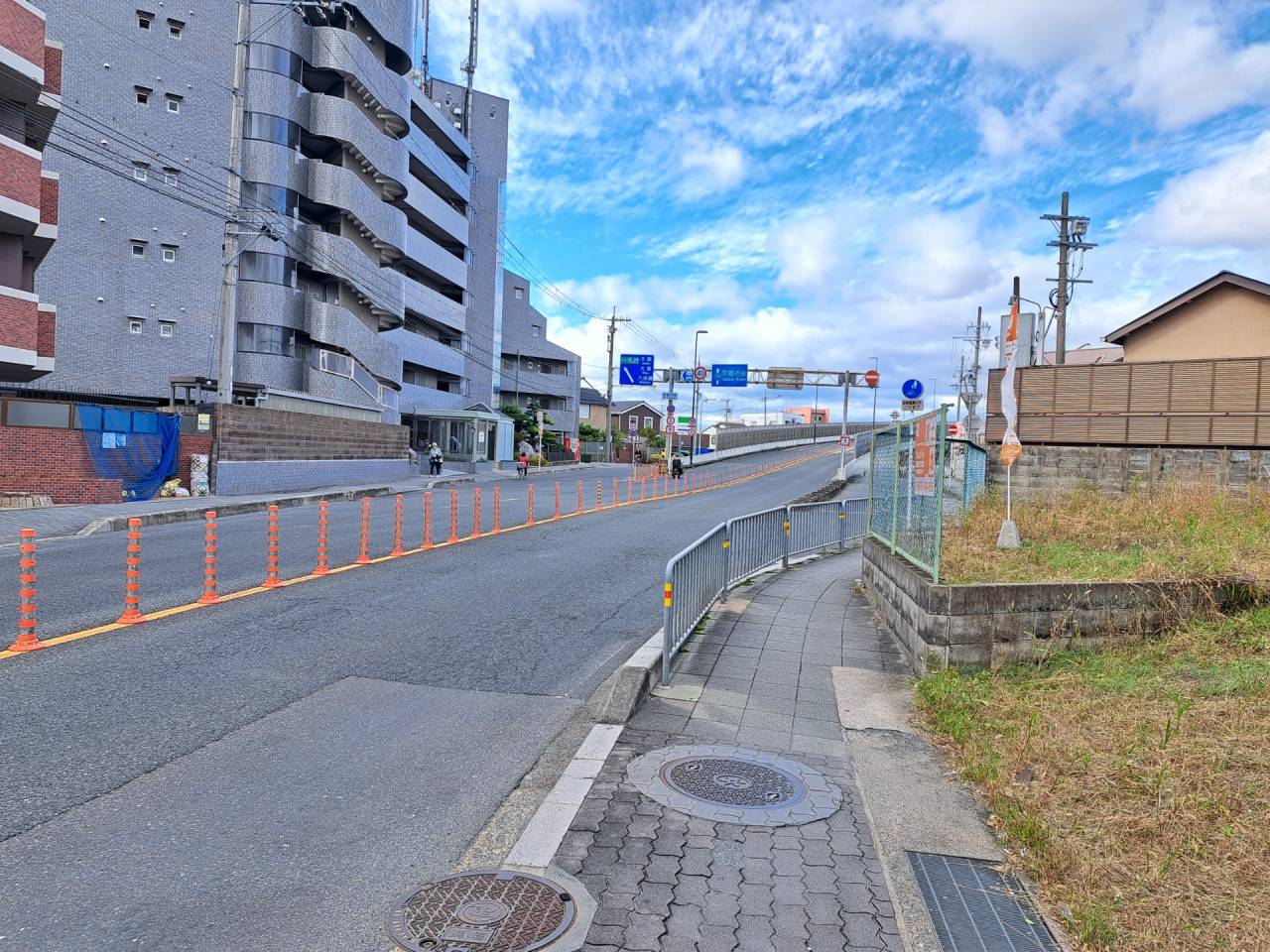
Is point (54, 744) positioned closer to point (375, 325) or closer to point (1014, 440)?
point (1014, 440)

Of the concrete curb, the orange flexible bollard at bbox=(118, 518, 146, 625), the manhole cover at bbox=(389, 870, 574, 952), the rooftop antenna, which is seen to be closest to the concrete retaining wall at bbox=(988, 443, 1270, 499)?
the manhole cover at bbox=(389, 870, 574, 952)

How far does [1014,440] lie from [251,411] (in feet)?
71.4

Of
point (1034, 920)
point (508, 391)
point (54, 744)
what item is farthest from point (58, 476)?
point (508, 391)

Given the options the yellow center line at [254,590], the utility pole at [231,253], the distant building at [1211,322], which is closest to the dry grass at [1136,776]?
the yellow center line at [254,590]

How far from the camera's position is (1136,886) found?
362 centimetres

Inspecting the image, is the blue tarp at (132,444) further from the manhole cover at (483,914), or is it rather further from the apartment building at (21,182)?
the manhole cover at (483,914)

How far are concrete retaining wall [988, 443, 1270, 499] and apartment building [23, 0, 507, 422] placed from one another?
23.3 m

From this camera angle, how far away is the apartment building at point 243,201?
3100 centimetres

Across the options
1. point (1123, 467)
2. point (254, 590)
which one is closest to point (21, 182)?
point (254, 590)

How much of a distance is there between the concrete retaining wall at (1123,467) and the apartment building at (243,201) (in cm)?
2333

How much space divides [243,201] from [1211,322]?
115 feet

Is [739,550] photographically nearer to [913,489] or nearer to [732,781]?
[913,489]

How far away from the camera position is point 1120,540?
9781mm

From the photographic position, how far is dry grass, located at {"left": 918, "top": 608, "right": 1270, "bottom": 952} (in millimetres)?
3439
